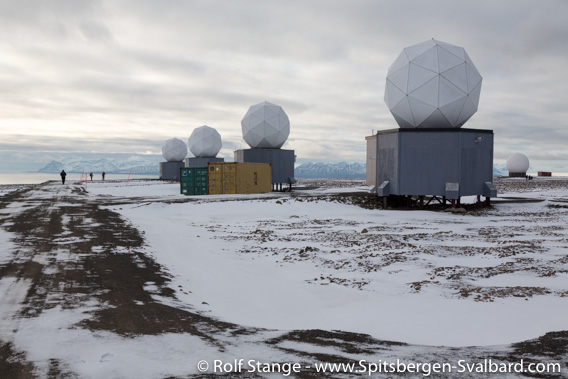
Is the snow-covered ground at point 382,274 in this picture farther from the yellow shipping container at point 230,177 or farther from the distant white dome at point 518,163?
the distant white dome at point 518,163

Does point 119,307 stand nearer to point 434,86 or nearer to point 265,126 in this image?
point 434,86

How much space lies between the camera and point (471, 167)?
75.0ft

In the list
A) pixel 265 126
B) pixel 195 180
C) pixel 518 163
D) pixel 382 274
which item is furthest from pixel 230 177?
pixel 518 163

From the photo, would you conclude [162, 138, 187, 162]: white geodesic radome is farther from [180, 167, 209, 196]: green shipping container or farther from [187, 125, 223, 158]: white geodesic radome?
[180, 167, 209, 196]: green shipping container

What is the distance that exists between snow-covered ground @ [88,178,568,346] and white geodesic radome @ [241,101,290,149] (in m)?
19.9

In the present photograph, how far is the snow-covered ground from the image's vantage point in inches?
272

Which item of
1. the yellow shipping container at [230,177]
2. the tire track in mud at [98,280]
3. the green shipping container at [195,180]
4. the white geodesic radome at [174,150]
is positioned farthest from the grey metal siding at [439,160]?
the white geodesic radome at [174,150]

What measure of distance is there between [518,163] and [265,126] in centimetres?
5274

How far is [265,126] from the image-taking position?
37719 millimetres

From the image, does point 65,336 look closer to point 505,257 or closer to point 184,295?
point 184,295

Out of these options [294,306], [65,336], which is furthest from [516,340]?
[65,336]

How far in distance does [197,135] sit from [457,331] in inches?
2050

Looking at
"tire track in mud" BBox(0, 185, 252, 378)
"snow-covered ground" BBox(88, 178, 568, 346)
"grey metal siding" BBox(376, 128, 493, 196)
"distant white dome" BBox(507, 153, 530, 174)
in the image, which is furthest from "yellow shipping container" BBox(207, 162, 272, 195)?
"distant white dome" BBox(507, 153, 530, 174)

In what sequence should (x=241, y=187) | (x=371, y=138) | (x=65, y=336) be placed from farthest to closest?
(x=371, y=138)
(x=241, y=187)
(x=65, y=336)
